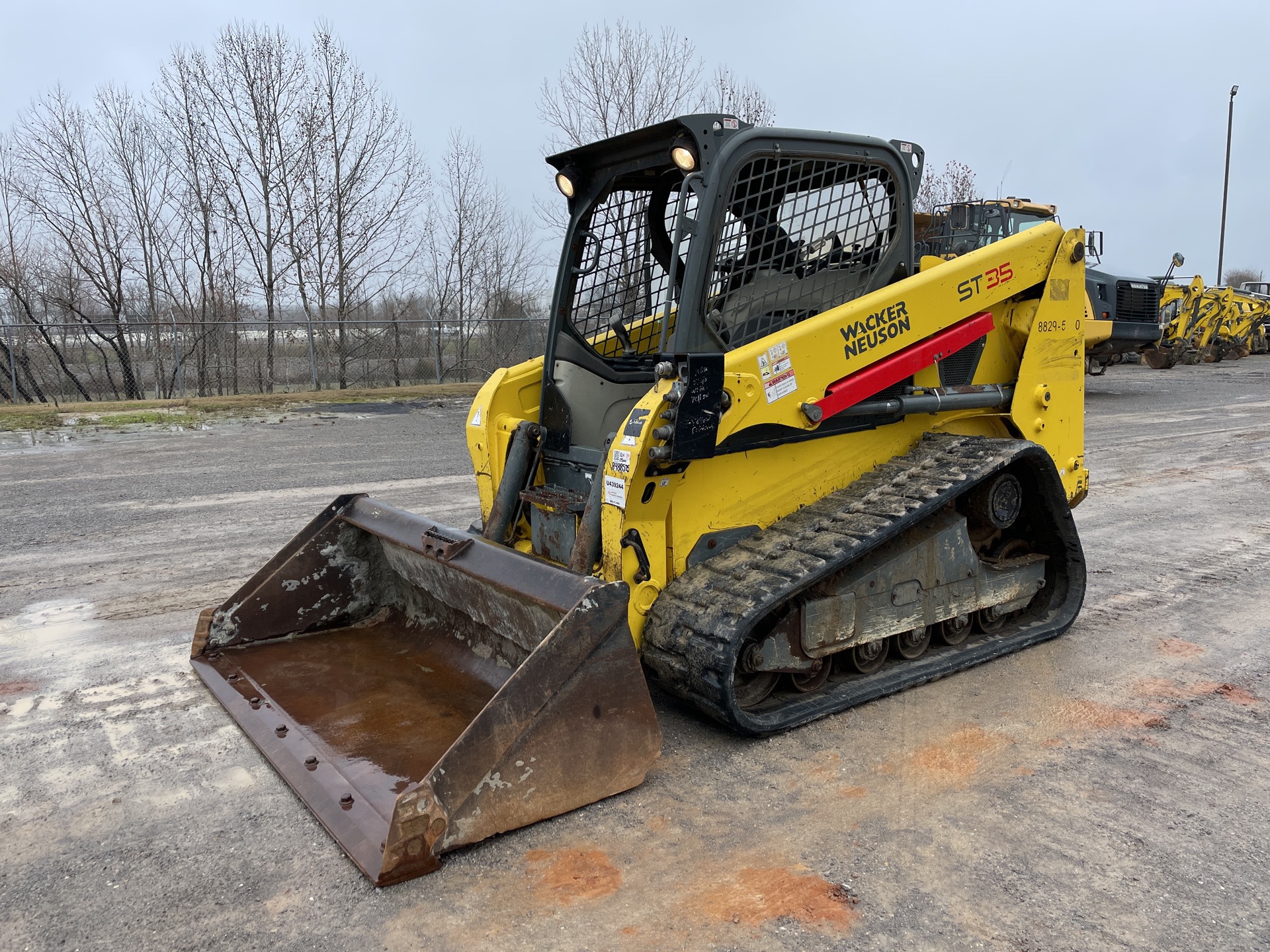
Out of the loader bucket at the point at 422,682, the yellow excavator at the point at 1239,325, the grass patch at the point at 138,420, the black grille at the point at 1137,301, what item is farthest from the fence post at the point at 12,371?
the yellow excavator at the point at 1239,325

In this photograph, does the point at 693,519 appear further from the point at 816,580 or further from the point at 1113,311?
the point at 1113,311

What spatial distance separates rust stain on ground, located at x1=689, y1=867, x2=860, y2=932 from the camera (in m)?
2.67

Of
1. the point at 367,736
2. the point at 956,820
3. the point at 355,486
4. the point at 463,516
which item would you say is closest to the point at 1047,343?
the point at 956,820

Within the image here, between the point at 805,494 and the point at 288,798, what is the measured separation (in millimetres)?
2433

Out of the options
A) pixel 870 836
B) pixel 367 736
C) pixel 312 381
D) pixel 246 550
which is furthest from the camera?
pixel 312 381

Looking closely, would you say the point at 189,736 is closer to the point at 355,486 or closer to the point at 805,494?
the point at 805,494

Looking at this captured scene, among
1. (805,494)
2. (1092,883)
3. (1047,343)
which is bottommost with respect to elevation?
(1092,883)

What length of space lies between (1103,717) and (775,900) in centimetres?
205

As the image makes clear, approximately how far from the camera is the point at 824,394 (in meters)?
4.06

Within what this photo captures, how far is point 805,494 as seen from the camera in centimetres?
433

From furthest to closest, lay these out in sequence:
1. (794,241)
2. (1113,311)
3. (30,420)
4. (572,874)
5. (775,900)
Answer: (1113,311)
(30,420)
(794,241)
(572,874)
(775,900)

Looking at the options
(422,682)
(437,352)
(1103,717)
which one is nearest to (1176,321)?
(437,352)

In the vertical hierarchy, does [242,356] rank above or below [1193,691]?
above

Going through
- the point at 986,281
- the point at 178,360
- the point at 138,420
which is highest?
the point at 986,281
